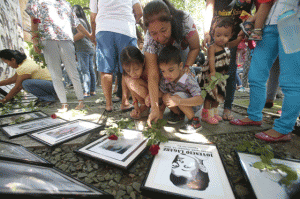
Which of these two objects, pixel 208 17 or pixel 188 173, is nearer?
pixel 188 173

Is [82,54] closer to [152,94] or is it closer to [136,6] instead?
[136,6]

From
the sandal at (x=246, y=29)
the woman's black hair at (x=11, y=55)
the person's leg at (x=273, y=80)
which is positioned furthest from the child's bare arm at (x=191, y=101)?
the woman's black hair at (x=11, y=55)

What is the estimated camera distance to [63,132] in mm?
1416

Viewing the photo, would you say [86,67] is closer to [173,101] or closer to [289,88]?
[173,101]

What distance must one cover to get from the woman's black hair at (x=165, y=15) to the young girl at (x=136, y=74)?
387 mm

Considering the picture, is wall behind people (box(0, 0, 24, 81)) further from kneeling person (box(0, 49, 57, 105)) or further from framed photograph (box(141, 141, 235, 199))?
framed photograph (box(141, 141, 235, 199))

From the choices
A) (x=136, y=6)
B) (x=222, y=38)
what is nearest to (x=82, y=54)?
(x=136, y=6)

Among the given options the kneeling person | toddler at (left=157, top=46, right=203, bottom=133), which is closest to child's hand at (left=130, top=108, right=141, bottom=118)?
toddler at (left=157, top=46, right=203, bottom=133)

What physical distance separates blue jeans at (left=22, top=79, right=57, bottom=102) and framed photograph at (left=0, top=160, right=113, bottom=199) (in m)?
2.91

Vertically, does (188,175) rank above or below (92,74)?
below

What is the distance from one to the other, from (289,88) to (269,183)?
3.19 ft

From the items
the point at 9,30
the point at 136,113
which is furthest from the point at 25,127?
the point at 9,30

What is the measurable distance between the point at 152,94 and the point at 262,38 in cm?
Result: 136

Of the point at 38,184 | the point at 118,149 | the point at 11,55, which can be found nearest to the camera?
the point at 38,184
